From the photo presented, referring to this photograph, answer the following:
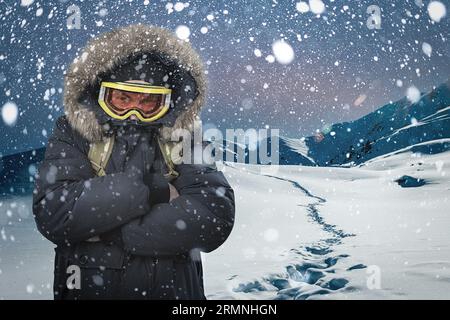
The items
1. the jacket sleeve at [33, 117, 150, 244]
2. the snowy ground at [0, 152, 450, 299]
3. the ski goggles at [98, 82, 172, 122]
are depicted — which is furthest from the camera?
the snowy ground at [0, 152, 450, 299]

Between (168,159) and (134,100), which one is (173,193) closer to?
(168,159)

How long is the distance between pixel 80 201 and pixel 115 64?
0.74 m

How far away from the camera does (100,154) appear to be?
204 cm

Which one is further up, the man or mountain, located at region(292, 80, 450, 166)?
mountain, located at region(292, 80, 450, 166)

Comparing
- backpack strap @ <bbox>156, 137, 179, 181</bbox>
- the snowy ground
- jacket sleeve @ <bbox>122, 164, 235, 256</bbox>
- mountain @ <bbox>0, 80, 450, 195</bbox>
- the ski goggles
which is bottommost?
the snowy ground

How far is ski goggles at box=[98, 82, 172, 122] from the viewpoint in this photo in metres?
2.12

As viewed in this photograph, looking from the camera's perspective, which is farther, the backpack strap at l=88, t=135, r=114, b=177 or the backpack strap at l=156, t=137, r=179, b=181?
the backpack strap at l=156, t=137, r=179, b=181

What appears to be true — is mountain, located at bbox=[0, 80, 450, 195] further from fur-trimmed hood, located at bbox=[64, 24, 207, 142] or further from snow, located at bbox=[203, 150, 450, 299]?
snow, located at bbox=[203, 150, 450, 299]

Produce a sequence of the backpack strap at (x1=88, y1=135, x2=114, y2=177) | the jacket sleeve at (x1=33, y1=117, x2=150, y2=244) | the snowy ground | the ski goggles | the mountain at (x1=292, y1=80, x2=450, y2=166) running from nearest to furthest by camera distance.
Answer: the jacket sleeve at (x1=33, y1=117, x2=150, y2=244) < the backpack strap at (x1=88, y1=135, x2=114, y2=177) < the ski goggles < the snowy ground < the mountain at (x1=292, y1=80, x2=450, y2=166)

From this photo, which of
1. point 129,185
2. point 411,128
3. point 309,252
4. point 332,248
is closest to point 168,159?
point 129,185

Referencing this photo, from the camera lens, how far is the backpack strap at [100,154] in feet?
6.61

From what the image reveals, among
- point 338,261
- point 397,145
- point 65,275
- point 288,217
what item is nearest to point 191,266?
point 65,275

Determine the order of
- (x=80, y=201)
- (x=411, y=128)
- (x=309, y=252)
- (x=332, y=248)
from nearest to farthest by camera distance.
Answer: (x=80, y=201)
(x=309, y=252)
(x=332, y=248)
(x=411, y=128)

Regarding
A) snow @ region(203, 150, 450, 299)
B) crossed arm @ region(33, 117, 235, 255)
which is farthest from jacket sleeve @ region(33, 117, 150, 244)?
snow @ region(203, 150, 450, 299)
